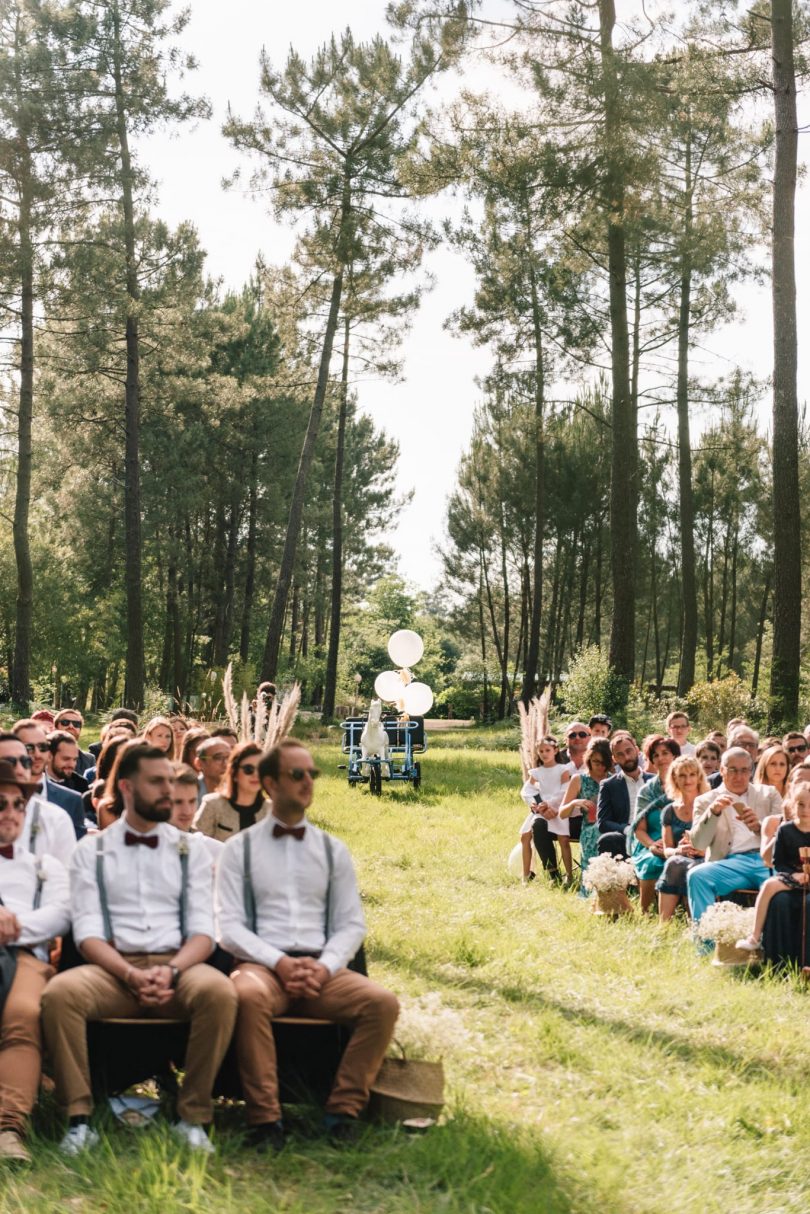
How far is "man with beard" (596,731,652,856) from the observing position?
28.7 ft

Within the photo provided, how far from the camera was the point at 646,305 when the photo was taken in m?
25.5

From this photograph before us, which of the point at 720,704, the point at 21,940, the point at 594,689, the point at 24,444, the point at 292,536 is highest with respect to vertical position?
the point at 24,444

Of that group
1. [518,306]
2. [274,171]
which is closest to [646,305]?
[518,306]

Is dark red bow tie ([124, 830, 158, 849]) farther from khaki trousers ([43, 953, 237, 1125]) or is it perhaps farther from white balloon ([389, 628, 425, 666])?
white balloon ([389, 628, 425, 666])

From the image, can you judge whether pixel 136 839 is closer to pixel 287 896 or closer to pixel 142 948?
pixel 142 948

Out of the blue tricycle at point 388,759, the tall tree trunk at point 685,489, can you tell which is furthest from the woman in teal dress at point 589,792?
the tall tree trunk at point 685,489

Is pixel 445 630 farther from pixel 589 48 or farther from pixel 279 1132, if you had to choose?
pixel 279 1132

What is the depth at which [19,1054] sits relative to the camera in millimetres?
4000

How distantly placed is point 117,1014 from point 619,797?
547 cm

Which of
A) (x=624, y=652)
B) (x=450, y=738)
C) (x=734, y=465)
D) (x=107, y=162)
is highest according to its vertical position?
(x=107, y=162)

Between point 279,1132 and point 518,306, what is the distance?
22.0m

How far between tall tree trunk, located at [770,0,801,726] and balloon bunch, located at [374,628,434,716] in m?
5.51

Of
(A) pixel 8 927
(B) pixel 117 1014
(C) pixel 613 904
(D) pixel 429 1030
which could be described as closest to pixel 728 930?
(C) pixel 613 904

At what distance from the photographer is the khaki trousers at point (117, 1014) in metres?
3.99
